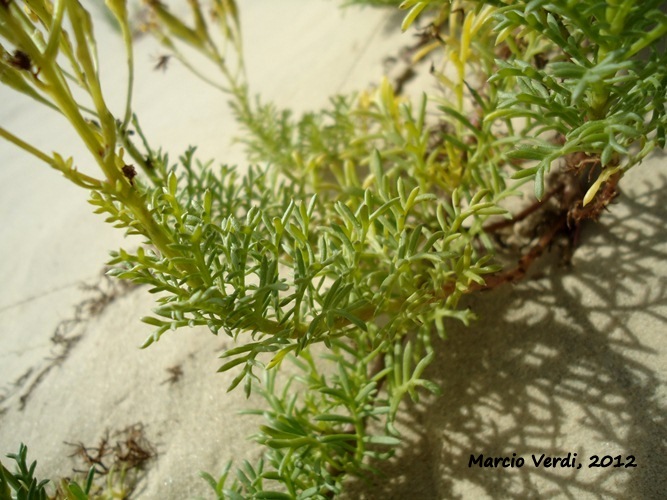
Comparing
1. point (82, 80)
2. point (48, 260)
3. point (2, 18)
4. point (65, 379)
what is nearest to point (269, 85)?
point (48, 260)

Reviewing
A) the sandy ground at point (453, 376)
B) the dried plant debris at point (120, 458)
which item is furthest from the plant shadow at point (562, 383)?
the dried plant debris at point (120, 458)

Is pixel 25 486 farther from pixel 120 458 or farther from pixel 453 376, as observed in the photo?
pixel 453 376

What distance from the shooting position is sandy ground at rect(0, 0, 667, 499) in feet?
3.22

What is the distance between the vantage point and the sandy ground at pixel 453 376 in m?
0.98

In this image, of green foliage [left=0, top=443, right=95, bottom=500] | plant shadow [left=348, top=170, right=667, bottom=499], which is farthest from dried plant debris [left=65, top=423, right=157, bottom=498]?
plant shadow [left=348, top=170, right=667, bottom=499]

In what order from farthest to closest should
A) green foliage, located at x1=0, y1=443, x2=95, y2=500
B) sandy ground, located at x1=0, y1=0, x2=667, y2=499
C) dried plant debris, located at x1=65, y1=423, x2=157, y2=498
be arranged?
dried plant debris, located at x1=65, y1=423, x2=157, y2=498 < sandy ground, located at x1=0, y1=0, x2=667, y2=499 < green foliage, located at x1=0, y1=443, x2=95, y2=500

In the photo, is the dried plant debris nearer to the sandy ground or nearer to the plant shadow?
the sandy ground

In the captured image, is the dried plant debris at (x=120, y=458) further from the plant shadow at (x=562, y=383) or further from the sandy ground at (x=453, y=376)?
the plant shadow at (x=562, y=383)

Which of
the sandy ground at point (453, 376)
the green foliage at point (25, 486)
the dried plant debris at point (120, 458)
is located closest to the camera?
the green foliage at point (25, 486)

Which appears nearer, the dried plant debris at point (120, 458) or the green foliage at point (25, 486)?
the green foliage at point (25, 486)

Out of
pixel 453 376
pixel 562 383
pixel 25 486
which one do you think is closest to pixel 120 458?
pixel 25 486

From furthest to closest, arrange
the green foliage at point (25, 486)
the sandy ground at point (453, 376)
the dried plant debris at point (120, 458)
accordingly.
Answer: the dried plant debris at point (120, 458), the sandy ground at point (453, 376), the green foliage at point (25, 486)

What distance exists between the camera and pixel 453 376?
1149 mm

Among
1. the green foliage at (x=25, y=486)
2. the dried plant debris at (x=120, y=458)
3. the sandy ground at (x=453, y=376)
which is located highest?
the sandy ground at (x=453, y=376)
